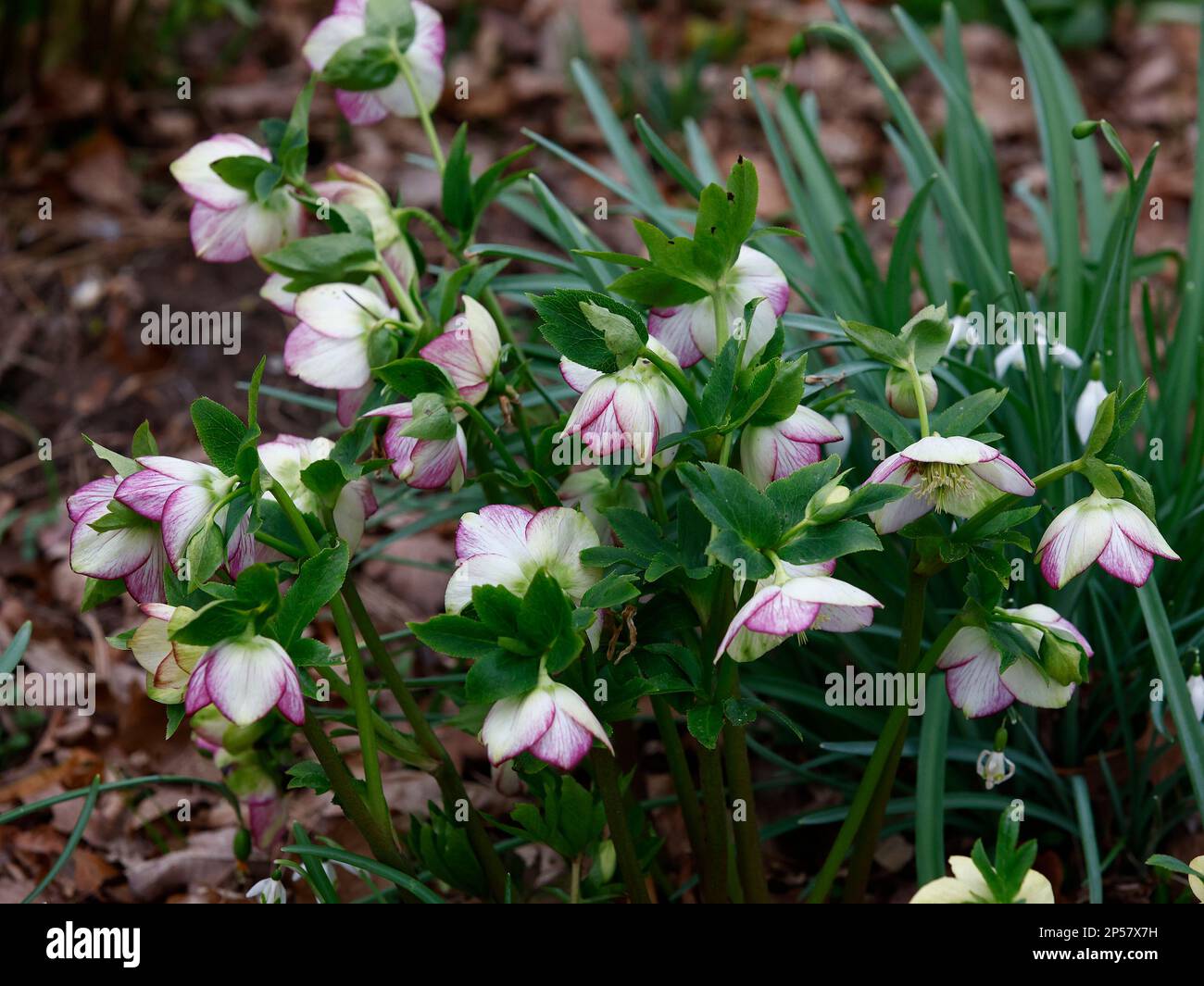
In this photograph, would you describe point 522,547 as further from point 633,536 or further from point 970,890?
point 970,890

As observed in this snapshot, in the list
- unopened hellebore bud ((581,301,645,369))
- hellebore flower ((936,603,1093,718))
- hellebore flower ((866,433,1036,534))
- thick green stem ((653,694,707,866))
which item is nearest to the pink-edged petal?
hellebore flower ((936,603,1093,718))

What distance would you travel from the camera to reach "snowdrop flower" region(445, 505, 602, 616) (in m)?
0.84

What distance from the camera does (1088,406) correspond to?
1.18 meters

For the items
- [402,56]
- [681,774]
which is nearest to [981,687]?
[681,774]

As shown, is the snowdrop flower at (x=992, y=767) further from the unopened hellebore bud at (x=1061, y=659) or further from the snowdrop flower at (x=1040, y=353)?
the snowdrop flower at (x=1040, y=353)

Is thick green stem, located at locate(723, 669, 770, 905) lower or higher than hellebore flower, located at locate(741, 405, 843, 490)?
lower

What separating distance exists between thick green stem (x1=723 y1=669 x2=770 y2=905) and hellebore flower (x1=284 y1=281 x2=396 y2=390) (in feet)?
1.26

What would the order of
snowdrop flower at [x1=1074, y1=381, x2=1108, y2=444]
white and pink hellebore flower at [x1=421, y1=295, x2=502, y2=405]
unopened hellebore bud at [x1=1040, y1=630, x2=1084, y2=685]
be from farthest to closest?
snowdrop flower at [x1=1074, y1=381, x2=1108, y2=444] < white and pink hellebore flower at [x1=421, y1=295, x2=502, y2=405] < unopened hellebore bud at [x1=1040, y1=630, x2=1084, y2=685]

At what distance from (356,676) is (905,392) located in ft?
1.47

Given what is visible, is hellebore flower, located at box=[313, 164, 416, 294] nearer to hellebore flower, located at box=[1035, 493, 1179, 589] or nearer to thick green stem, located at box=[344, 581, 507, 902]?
thick green stem, located at box=[344, 581, 507, 902]

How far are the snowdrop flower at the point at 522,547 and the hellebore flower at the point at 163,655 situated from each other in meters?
0.18
